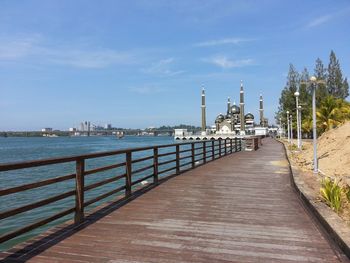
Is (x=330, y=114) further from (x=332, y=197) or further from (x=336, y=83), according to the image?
(x=332, y=197)

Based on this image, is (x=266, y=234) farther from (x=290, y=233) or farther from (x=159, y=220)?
(x=159, y=220)

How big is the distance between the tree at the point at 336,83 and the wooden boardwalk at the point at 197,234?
2635 inches

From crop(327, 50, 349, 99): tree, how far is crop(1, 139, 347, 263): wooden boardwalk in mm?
66940

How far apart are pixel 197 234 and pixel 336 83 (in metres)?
71.1

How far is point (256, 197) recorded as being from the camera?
28.8ft

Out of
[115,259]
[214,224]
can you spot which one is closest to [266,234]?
[214,224]

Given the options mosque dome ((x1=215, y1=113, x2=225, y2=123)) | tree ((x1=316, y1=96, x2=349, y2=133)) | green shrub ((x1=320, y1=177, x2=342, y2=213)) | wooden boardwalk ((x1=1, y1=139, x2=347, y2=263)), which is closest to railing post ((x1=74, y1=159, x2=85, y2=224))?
wooden boardwalk ((x1=1, y1=139, x2=347, y2=263))

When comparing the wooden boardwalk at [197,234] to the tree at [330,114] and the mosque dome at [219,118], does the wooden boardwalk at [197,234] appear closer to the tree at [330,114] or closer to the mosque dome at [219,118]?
the tree at [330,114]

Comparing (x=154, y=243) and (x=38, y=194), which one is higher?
(x=154, y=243)

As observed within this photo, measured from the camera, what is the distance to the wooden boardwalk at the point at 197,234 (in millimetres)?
4609

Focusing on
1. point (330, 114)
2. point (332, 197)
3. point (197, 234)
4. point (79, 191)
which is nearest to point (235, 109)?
point (330, 114)

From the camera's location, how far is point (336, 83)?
228 feet

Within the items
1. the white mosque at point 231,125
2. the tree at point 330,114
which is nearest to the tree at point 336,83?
the tree at point 330,114

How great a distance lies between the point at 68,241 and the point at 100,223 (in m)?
1.04
